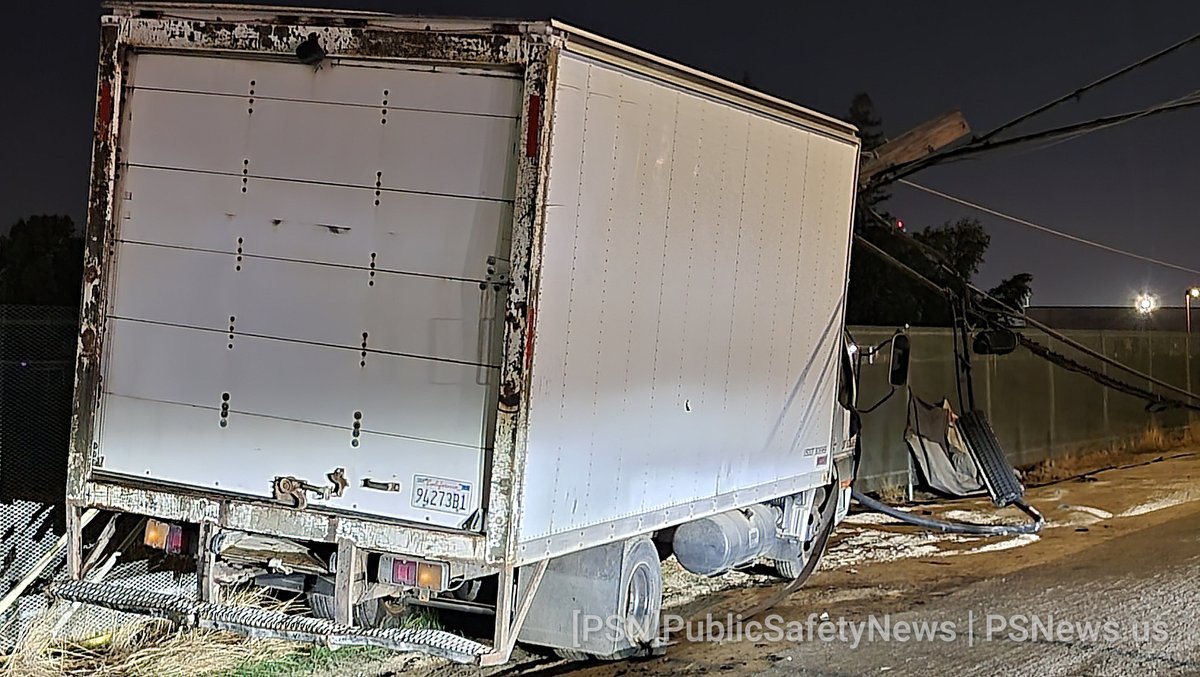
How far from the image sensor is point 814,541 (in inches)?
429

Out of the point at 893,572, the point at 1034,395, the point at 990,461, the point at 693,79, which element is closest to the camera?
the point at 693,79

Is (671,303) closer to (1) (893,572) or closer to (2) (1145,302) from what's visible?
(1) (893,572)

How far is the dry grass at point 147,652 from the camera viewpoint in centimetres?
723

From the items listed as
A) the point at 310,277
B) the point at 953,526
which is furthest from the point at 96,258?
the point at 953,526

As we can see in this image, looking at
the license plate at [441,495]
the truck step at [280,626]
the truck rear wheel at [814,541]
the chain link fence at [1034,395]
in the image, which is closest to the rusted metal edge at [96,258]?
the truck step at [280,626]

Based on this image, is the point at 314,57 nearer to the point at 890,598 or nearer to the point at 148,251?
the point at 148,251

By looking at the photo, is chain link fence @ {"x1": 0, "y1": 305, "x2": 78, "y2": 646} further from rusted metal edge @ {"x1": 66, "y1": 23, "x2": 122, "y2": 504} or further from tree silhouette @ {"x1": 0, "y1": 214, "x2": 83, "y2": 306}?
tree silhouette @ {"x1": 0, "y1": 214, "x2": 83, "y2": 306}

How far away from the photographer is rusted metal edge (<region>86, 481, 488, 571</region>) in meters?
6.41

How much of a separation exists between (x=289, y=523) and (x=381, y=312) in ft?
4.08

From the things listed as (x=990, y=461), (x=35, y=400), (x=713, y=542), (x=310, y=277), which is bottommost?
(x=713, y=542)

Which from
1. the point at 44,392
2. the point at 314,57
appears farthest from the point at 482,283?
the point at 44,392

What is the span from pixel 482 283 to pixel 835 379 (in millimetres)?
4890

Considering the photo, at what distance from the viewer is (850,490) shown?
11734 millimetres

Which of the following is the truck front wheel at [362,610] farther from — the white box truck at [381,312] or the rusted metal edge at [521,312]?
the rusted metal edge at [521,312]
